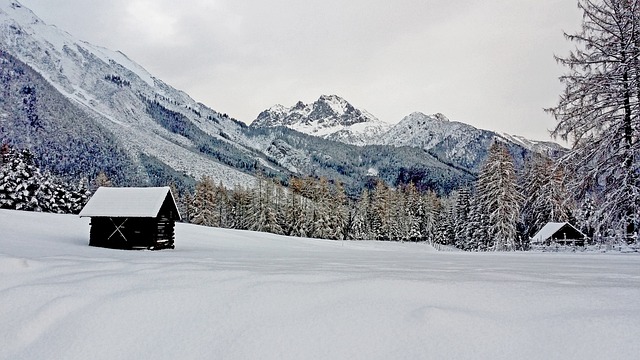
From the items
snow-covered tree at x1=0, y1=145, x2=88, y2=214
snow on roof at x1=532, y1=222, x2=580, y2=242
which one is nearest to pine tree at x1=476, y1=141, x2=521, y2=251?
snow on roof at x1=532, y1=222, x2=580, y2=242

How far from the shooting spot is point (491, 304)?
4125mm

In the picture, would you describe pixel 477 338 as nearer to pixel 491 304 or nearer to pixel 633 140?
pixel 491 304

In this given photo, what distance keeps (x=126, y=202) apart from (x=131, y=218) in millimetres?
1116

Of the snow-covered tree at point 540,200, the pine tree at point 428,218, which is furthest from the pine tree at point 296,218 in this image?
the snow-covered tree at point 540,200

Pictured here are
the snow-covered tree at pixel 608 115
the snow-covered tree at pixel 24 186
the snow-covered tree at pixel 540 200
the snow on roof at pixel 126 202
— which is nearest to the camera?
the snow-covered tree at pixel 608 115

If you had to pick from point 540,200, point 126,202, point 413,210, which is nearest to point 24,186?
point 126,202

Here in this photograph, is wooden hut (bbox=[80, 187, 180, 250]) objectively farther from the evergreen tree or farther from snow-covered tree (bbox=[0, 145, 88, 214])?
the evergreen tree

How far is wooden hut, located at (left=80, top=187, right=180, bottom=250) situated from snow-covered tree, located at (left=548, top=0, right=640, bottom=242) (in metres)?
21.2

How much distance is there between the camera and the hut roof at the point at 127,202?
22.8 meters

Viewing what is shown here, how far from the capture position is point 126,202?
23.6 m

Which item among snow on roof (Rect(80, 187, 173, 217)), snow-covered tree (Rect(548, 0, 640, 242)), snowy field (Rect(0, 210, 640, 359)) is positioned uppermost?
snow-covered tree (Rect(548, 0, 640, 242))

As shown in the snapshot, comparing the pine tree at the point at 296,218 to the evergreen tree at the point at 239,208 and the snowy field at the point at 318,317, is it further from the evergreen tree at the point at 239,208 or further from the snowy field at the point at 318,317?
the snowy field at the point at 318,317

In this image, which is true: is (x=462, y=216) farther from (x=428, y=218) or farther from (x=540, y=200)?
(x=428, y=218)

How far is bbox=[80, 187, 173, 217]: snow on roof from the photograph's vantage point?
22797 millimetres
